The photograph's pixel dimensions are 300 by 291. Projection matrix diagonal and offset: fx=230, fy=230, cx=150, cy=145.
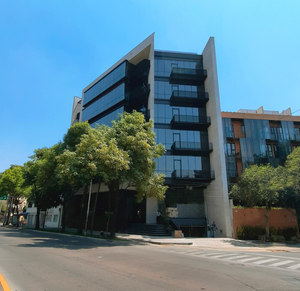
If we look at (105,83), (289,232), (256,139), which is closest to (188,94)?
(256,139)

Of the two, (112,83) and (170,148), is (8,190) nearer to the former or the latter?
(112,83)

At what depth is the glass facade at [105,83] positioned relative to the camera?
118ft

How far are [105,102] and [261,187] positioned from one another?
26157 millimetres

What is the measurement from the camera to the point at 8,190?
43406 millimetres

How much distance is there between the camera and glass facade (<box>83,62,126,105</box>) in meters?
36.0

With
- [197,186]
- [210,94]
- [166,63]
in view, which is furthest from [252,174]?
[166,63]

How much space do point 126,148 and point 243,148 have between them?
20.5m

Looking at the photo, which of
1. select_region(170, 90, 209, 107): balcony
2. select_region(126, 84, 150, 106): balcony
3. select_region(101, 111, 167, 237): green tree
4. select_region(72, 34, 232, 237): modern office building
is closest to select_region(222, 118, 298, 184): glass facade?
select_region(72, 34, 232, 237): modern office building

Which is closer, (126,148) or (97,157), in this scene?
(97,157)

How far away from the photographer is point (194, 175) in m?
30.7

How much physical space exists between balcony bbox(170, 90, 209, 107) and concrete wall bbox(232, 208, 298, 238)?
51.8 feet

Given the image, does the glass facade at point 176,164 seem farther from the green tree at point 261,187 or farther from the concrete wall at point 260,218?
the concrete wall at point 260,218

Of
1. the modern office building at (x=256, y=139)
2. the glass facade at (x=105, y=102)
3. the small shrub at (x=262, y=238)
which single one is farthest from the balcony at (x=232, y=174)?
the glass facade at (x=105, y=102)

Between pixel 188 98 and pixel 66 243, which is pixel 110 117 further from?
pixel 66 243
